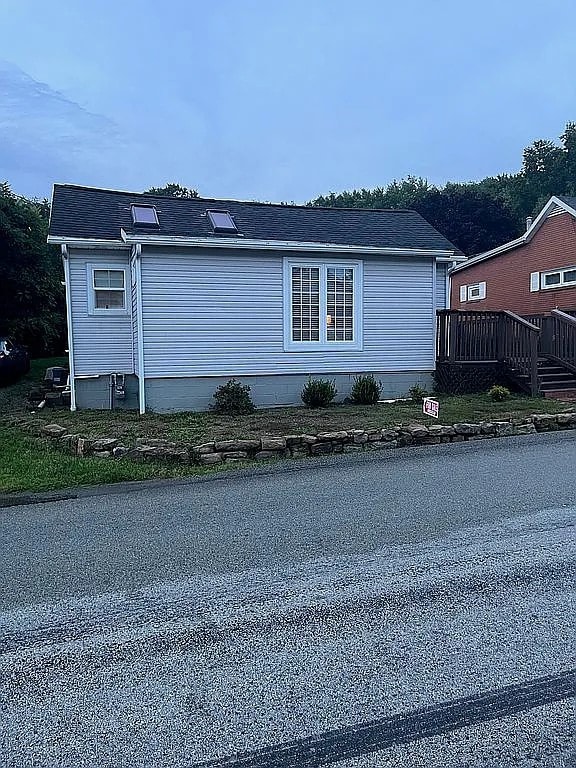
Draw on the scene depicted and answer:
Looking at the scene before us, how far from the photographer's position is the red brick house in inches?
728

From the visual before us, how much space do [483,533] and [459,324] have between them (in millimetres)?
8727

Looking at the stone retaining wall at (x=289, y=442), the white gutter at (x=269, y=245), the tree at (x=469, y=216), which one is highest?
the tree at (x=469, y=216)

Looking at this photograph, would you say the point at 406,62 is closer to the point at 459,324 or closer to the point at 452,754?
the point at 459,324

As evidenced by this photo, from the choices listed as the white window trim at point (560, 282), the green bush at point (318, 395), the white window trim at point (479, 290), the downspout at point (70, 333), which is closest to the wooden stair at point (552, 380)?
the green bush at point (318, 395)

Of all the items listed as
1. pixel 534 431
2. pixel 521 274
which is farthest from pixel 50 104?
pixel 534 431

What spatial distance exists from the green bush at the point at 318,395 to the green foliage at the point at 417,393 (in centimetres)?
179

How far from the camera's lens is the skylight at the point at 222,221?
11688 mm

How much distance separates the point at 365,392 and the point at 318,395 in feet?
3.47

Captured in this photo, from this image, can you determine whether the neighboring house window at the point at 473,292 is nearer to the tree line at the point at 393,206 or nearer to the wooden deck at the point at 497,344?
the wooden deck at the point at 497,344

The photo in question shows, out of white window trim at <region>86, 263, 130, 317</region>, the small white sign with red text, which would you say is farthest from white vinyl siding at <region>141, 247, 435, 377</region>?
the small white sign with red text

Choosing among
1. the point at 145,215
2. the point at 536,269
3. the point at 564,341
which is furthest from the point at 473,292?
the point at 145,215

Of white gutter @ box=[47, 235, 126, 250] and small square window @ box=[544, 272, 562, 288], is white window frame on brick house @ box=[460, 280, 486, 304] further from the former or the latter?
white gutter @ box=[47, 235, 126, 250]

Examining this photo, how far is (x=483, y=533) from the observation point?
181 inches

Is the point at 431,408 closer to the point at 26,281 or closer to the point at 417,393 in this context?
the point at 417,393
